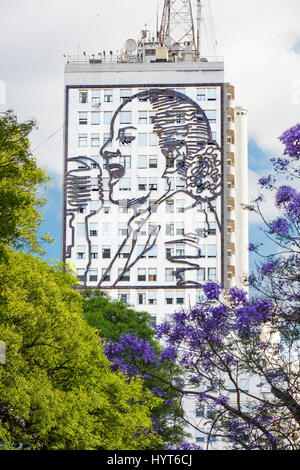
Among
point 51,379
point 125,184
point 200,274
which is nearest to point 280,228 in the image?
point 51,379

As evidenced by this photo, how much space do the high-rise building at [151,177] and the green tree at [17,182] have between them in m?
60.0

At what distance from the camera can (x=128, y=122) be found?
308ft

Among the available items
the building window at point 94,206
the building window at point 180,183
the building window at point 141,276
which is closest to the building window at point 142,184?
the building window at point 180,183

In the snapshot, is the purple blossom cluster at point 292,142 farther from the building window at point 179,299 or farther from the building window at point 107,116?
the building window at point 107,116

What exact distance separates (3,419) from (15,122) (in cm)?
843

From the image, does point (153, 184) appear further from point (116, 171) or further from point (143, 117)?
point (143, 117)

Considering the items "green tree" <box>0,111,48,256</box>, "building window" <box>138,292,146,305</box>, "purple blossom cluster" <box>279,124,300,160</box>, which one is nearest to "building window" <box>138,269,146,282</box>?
"building window" <box>138,292,146,305</box>

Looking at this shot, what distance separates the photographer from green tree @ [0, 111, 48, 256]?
2719 cm

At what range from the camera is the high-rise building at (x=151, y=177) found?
3561 inches

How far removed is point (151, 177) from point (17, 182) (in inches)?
2524

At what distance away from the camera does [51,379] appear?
30.0 meters

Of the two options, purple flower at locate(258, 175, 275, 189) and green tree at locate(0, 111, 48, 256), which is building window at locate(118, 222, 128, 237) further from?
purple flower at locate(258, 175, 275, 189)
